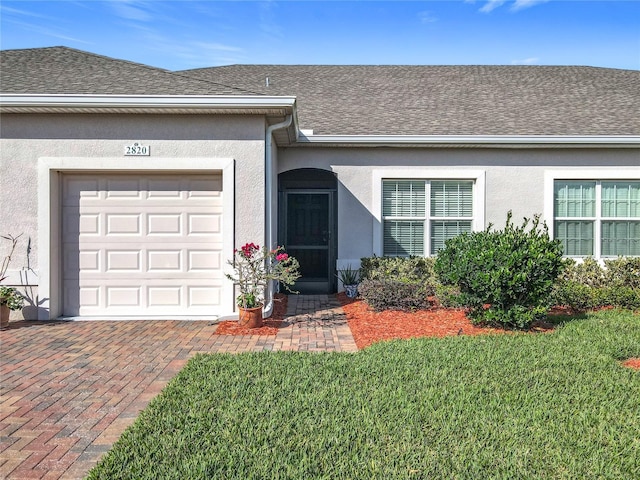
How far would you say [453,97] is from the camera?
41.9 ft

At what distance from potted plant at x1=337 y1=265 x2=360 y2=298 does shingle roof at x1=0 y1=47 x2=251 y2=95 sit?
15.3 feet

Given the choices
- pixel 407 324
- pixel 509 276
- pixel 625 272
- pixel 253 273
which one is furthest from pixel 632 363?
pixel 253 273

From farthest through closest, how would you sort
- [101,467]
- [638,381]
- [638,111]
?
[638,111]
[638,381]
[101,467]

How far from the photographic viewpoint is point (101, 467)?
317 cm

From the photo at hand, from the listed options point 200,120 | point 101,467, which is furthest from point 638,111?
point 101,467

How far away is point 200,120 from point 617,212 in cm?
939

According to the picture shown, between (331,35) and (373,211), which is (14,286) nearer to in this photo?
(373,211)

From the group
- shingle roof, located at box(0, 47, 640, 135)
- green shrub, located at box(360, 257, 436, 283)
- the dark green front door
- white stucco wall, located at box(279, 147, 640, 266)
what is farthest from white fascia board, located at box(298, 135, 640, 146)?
green shrub, located at box(360, 257, 436, 283)

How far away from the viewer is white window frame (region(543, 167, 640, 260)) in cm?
1056

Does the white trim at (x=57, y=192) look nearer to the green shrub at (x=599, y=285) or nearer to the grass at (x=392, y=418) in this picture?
the grass at (x=392, y=418)

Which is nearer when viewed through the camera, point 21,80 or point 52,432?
point 52,432

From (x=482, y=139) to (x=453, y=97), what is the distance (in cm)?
309

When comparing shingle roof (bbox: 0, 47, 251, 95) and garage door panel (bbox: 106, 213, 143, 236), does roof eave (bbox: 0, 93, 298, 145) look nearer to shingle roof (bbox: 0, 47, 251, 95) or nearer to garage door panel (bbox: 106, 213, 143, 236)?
shingle roof (bbox: 0, 47, 251, 95)

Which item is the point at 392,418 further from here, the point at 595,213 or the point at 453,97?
the point at 453,97
